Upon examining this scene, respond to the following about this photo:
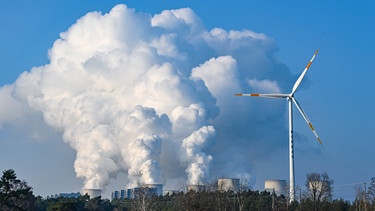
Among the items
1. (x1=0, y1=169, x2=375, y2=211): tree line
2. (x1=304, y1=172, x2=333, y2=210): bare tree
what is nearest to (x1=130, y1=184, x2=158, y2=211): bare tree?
(x1=0, y1=169, x2=375, y2=211): tree line

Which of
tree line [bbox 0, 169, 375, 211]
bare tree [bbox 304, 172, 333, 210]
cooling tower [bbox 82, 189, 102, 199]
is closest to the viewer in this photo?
tree line [bbox 0, 169, 375, 211]

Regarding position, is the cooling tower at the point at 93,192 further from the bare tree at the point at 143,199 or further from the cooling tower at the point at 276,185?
the cooling tower at the point at 276,185

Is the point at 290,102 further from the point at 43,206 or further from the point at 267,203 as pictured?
the point at 43,206

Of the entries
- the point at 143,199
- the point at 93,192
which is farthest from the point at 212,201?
the point at 93,192

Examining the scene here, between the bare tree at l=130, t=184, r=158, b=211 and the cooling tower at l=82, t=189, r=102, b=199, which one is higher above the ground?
the cooling tower at l=82, t=189, r=102, b=199

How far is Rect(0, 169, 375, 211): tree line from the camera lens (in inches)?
2645

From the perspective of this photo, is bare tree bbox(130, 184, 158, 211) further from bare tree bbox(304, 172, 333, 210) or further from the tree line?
bare tree bbox(304, 172, 333, 210)

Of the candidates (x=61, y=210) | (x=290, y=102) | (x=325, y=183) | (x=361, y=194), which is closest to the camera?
(x=61, y=210)

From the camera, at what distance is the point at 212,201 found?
100938 mm

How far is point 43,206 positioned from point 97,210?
58.3ft

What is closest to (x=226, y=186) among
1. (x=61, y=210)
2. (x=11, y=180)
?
(x=61, y=210)

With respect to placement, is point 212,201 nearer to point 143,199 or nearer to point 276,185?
point 143,199

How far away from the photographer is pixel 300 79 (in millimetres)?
96875

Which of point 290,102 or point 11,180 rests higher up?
point 290,102
